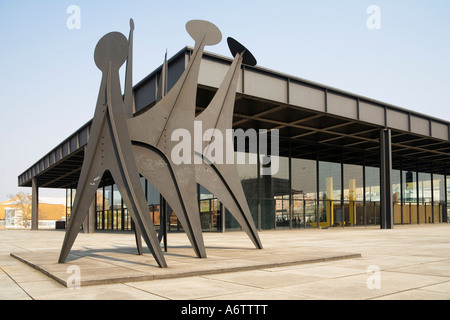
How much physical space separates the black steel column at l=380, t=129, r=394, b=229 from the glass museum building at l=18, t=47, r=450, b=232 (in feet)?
0.21

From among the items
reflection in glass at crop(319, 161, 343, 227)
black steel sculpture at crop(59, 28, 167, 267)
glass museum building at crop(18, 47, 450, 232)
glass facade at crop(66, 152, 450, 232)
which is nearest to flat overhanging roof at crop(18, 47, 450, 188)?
glass museum building at crop(18, 47, 450, 232)

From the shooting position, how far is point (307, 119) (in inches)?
963

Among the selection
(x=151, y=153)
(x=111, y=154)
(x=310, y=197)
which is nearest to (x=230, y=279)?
(x=111, y=154)

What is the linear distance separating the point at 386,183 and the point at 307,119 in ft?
23.0

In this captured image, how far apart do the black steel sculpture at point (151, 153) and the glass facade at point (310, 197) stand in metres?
15.0

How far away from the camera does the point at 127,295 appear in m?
5.39

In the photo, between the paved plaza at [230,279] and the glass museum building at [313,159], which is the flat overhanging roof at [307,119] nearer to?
the glass museum building at [313,159]

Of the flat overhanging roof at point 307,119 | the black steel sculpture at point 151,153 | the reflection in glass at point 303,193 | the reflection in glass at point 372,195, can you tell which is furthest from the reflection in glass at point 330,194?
the black steel sculpture at point 151,153

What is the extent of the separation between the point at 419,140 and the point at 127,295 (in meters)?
30.7

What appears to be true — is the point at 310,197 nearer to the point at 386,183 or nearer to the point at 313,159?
the point at 313,159

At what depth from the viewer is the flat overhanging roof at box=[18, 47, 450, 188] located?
64.0 feet

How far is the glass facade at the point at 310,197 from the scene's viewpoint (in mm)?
28312

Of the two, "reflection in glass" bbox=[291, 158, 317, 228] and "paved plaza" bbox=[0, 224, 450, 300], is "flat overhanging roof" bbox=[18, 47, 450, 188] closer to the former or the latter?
"reflection in glass" bbox=[291, 158, 317, 228]
